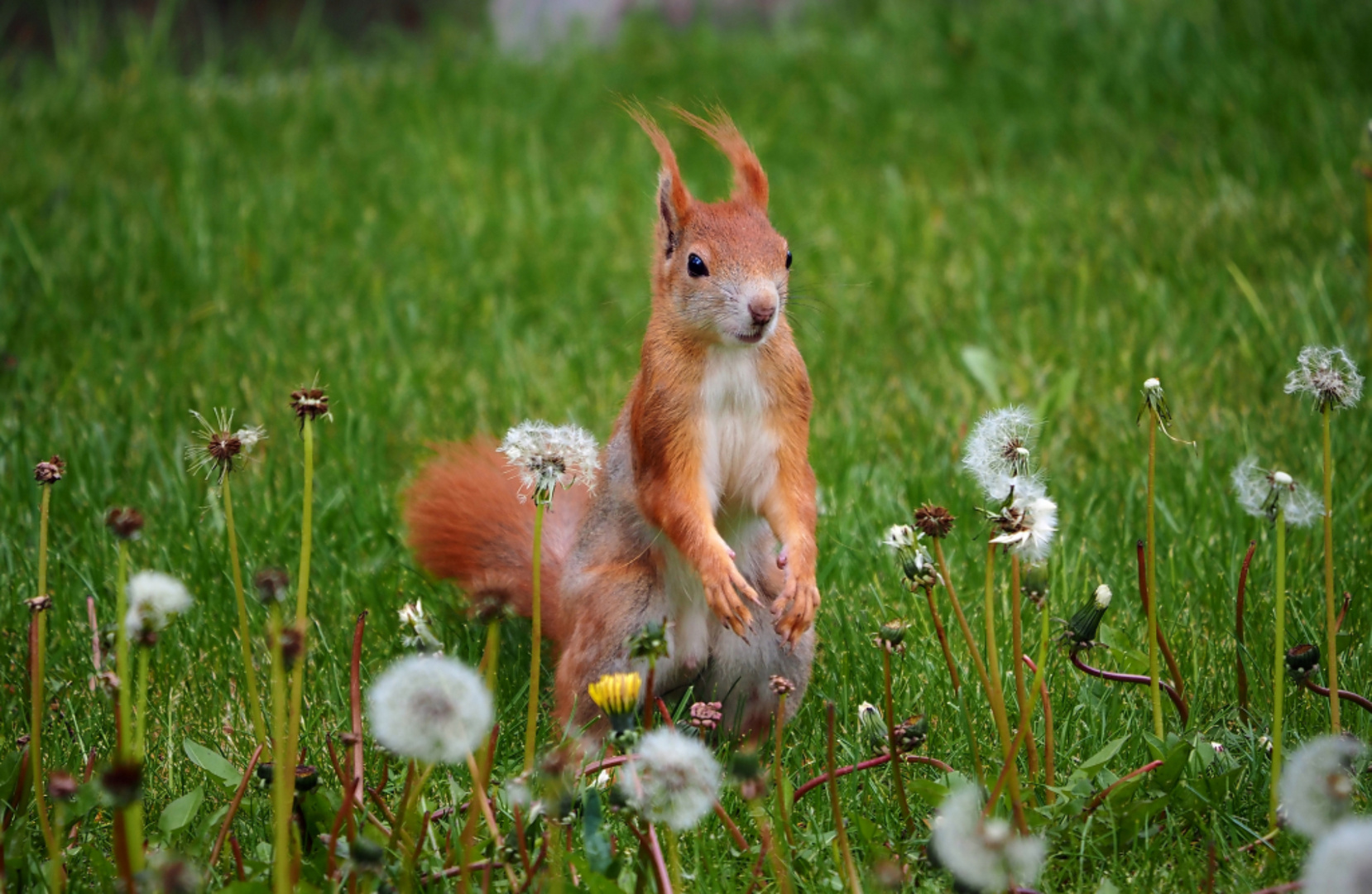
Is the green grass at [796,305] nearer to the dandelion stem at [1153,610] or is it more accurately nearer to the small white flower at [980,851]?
the dandelion stem at [1153,610]

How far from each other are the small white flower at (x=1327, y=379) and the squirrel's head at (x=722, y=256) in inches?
24.9

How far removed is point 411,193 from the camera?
4.26 meters

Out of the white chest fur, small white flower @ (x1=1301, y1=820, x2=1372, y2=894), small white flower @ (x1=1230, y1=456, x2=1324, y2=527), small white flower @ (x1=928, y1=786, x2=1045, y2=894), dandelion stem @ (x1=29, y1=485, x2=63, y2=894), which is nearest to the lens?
small white flower @ (x1=1301, y1=820, x2=1372, y2=894)

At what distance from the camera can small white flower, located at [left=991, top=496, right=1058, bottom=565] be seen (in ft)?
4.56

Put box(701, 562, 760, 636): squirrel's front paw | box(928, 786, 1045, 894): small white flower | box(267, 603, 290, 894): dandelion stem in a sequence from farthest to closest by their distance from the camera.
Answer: box(701, 562, 760, 636): squirrel's front paw < box(267, 603, 290, 894): dandelion stem < box(928, 786, 1045, 894): small white flower

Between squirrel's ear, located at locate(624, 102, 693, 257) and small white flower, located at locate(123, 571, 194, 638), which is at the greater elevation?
squirrel's ear, located at locate(624, 102, 693, 257)

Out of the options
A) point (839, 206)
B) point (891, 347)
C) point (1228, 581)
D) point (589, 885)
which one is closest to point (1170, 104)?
point (839, 206)

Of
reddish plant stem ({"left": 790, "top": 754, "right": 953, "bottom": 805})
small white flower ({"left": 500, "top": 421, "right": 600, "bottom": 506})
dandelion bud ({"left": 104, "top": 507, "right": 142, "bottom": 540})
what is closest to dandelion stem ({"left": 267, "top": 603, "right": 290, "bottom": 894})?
dandelion bud ({"left": 104, "top": 507, "right": 142, "bottom": 540})

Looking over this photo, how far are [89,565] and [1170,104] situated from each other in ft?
12.0

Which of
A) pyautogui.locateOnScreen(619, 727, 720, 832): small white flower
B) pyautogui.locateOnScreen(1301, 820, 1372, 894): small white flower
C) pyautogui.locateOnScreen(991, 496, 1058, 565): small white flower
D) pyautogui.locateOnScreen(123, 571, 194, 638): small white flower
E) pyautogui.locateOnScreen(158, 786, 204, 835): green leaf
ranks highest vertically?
pyautogui.locateOnScreen(991, 496, 1058, 565): small white flower

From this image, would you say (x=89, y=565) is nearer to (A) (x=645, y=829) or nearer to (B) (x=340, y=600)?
(B) (x=340, y=600)

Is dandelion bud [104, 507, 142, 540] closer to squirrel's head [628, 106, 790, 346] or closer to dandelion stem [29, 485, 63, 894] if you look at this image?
dandelion stem [29, 485, 63, 894]

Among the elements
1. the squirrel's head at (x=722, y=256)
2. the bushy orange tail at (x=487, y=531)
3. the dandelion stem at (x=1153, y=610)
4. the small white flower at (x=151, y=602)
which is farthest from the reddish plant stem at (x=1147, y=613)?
the small white flower at (x=151, y=602)

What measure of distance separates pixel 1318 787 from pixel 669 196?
1.15 meters
